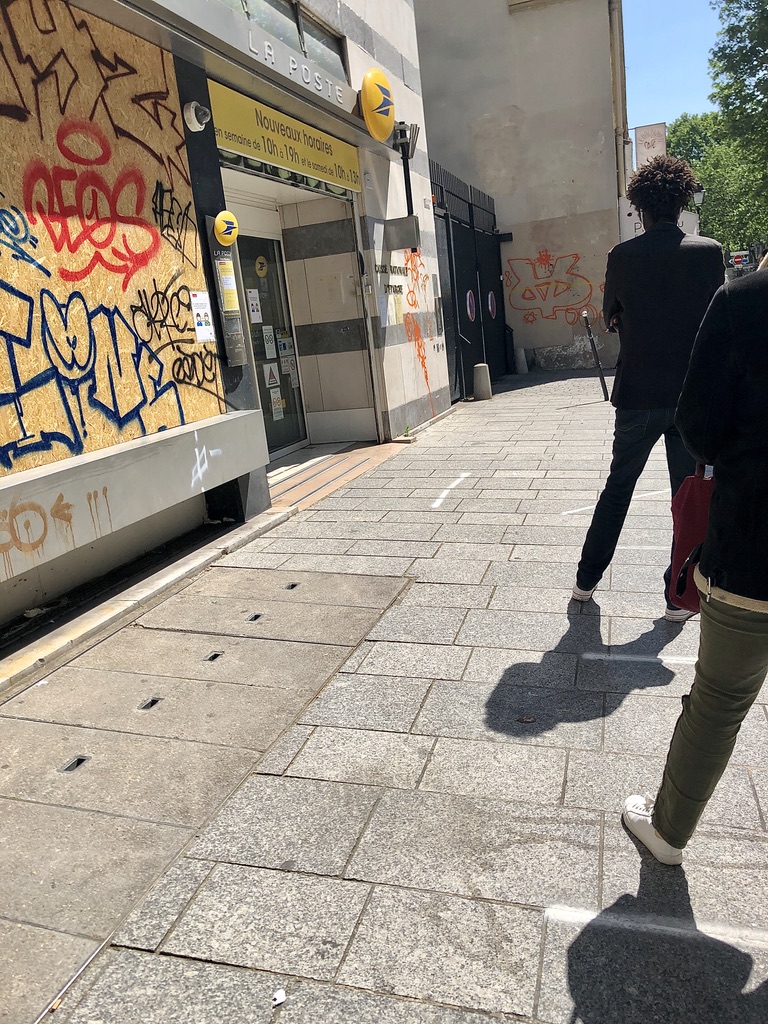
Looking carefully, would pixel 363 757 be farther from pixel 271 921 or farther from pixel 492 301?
pixel 492 301

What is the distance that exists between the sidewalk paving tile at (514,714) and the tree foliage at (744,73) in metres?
25.6

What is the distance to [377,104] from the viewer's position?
8.52m

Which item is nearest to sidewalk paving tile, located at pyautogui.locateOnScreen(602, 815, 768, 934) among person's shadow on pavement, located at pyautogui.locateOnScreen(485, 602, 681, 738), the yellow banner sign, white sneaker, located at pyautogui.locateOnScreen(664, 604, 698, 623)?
person's shadow on pavement, located at pyautogui.locateOnScreen(485, 602, 681, 738)

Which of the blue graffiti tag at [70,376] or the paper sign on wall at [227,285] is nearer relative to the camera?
the blue graffiti tag at [70,376]

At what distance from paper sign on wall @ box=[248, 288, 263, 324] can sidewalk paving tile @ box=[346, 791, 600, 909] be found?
22.1 feet

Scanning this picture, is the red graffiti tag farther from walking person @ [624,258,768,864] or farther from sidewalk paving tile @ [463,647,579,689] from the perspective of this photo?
walking person @ [624,258,768,864]

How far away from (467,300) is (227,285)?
9044 mm

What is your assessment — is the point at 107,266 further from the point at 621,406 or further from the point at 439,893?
the point at 439,893

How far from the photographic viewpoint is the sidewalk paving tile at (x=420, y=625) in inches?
155

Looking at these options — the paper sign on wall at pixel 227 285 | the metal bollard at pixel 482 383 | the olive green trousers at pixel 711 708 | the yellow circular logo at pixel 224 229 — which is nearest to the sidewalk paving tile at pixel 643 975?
the olive green trousers at pixel 711 708

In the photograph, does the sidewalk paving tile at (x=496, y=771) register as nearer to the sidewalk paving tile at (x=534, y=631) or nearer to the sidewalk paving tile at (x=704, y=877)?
the sidewalk paving tile at (x=704, y=877)

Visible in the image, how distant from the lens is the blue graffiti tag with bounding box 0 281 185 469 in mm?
4000

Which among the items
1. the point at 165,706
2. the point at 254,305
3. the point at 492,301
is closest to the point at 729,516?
the point at 165,706

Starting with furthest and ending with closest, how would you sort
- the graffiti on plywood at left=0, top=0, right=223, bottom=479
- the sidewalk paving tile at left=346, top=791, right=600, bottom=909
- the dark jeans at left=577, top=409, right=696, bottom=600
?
the graffiti on plywood at left=0, top=0, right=223, bottom=479
the dark jeans at left=577, top=409, right=696, bottom=600
the sidewalk paving tile at left=346, top=791, right=600, bottom=909
